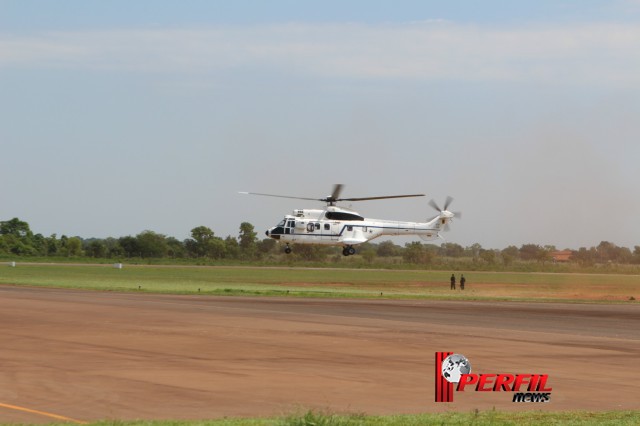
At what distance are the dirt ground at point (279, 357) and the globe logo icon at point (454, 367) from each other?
211 centimetres

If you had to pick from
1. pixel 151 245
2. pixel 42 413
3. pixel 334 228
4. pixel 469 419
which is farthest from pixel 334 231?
pixel 151 245

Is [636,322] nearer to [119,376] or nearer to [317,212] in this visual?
[119,376]

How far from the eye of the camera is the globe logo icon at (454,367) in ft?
54.6

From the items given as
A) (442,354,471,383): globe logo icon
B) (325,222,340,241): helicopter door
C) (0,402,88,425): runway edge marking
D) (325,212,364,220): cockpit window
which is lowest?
(0,402,88,425): runway edge marking

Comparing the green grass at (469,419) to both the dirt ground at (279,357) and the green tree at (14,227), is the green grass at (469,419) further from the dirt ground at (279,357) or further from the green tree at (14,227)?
the green tree at (14,227)

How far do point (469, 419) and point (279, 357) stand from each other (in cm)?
1183

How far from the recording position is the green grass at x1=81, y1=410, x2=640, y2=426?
17156 millimetres

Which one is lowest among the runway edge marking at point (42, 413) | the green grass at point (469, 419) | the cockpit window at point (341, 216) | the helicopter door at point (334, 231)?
the runway edge marking at point (42, 413)

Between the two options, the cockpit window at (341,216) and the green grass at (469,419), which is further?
the cockpit window at (341,216)

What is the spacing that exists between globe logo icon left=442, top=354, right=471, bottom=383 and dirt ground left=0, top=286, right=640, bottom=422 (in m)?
2.11

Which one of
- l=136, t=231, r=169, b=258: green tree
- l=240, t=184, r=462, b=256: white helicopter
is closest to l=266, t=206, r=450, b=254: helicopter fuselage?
l=240, t=184, r=462, b=256: white helicopter

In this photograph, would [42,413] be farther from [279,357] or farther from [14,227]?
[14,227]

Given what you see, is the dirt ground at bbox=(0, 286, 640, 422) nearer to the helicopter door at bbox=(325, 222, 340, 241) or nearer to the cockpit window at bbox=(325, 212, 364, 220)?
the helicopter door at bbox=(325, 222, 340, 241)

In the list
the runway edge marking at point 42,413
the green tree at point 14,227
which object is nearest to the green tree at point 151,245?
the green tree at point 14,227
